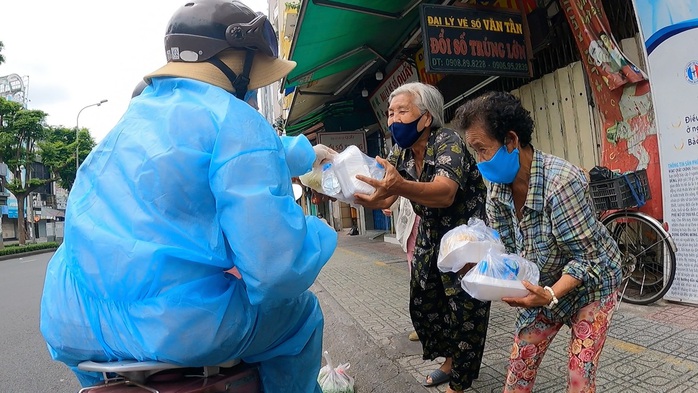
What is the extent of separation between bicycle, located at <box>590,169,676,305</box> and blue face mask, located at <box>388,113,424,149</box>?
2.24 metres

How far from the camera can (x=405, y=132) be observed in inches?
91.3

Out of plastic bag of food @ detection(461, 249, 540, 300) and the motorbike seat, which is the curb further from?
plastic bag of food @ detection(461, 249, 540, 300)

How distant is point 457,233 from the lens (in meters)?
1.70

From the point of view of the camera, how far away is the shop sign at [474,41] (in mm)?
4578

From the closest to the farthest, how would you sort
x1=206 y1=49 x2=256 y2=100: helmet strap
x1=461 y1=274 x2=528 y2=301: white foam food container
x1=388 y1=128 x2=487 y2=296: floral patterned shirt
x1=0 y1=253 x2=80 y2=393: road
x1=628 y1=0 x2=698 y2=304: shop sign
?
x1=206 y1=49 x2=256 y2=100: helmet strap < x1=461 y1=274 x2=528 y2=301: white foam food container < x1=388 y1=128 x2=487 y2=296: floral patterned shirt < x1=628 y1=0 x2=698 y2=304: shop sign < x1=0 y1=253 x2=80 y2=393: road

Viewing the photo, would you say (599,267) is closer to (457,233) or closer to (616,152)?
(457,233)

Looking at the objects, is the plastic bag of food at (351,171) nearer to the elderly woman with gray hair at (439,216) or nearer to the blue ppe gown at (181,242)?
the elderly woman with gray hair at (439,216)

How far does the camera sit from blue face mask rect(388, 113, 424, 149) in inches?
90.7

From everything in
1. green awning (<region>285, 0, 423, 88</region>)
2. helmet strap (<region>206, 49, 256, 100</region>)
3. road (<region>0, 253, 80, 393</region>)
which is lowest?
road (<region>0, 253, 80, 393</region>)

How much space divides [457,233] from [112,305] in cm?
117

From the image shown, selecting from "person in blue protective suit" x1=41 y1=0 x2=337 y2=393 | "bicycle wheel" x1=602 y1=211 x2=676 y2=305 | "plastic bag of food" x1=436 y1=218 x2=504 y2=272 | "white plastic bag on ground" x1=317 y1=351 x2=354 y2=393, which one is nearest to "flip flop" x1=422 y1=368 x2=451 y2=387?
"white plastic bag on ground" x1=317 y1=351 x2=354 y2=393

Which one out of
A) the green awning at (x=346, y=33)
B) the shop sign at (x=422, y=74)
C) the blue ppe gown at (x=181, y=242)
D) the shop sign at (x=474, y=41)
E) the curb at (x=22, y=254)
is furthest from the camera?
the curb at (x=22, y=254)

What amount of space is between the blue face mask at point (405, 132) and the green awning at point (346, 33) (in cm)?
352

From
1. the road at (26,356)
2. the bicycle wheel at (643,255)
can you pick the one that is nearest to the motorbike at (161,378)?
Result: the road at (26,356)
